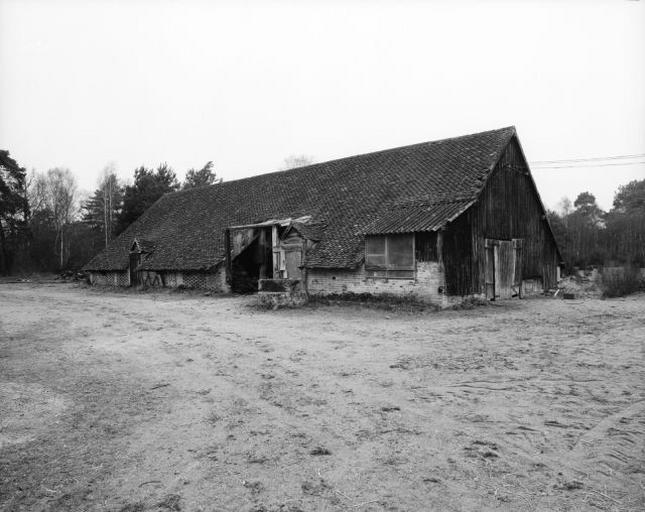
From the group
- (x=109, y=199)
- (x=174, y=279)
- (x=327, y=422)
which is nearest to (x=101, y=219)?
(x=109, y=199)

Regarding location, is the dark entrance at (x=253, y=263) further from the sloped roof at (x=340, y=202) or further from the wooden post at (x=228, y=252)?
the sloped roof at (x=340, y=202)

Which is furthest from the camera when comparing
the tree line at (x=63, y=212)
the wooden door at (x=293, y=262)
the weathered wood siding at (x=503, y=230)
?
the tree line at (x=63, y=212)

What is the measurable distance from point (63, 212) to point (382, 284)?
50.5 metres

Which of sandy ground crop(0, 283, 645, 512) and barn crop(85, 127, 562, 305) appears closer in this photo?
sandy ground crop(0, 283, 645, 512)

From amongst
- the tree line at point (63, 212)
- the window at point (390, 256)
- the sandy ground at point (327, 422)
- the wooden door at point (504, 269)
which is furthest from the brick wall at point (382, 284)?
the tree line at point (63, 212)

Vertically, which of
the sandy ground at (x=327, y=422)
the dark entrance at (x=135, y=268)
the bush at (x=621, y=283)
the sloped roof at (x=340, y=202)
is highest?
the sloped roof at (x=340, y=202)

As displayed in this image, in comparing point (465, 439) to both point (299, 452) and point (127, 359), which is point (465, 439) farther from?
point (127, 359)

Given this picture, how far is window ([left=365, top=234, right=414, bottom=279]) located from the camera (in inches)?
624

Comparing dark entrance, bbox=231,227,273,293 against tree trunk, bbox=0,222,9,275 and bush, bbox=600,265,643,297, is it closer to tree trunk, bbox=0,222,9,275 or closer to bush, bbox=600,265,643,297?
bush, bbox=600,265,643,297

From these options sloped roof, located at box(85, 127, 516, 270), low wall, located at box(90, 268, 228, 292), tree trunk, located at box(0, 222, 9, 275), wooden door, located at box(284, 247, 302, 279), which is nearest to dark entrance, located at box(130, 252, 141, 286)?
low wall, located at box(90, 268, 228, 292)

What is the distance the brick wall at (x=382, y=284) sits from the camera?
15125 mm

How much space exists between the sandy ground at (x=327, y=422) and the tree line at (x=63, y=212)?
3351 cm

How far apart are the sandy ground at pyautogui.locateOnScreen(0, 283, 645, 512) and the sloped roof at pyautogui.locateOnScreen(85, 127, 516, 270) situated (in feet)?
24.5

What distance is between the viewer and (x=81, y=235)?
165 ft
